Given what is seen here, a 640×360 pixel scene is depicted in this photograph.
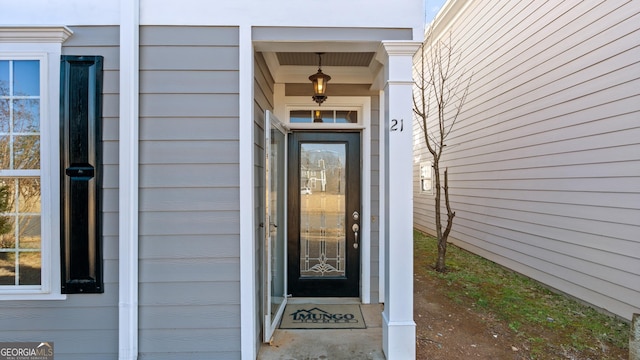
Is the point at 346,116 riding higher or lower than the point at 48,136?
higher

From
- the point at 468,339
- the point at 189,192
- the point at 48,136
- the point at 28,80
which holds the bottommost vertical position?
the point at 468,339

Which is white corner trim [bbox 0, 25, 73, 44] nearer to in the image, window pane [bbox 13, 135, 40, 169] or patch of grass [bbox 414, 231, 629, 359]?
window pane [bbox 13, 135, 40, 169]

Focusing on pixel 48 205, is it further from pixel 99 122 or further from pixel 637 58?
pixel 637 58

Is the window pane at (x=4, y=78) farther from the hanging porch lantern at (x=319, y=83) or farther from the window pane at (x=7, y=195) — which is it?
the hanging porch lantern at (x=319, y=83)

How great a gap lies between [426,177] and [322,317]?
17.2 feet

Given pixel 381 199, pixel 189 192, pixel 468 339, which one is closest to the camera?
pixel 189 192

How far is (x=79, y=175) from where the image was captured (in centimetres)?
199

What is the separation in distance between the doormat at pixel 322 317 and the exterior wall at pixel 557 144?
248cm

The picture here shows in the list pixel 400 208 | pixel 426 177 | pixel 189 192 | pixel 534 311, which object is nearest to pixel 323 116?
pixel 400 208

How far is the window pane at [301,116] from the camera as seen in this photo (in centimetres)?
333

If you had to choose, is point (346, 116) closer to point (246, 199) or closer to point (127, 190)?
point (246, 199)

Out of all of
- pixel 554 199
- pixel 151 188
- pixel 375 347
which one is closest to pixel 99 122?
pixel 151 188

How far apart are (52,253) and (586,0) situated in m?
5.34

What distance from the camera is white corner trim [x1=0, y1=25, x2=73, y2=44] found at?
6.42ft
